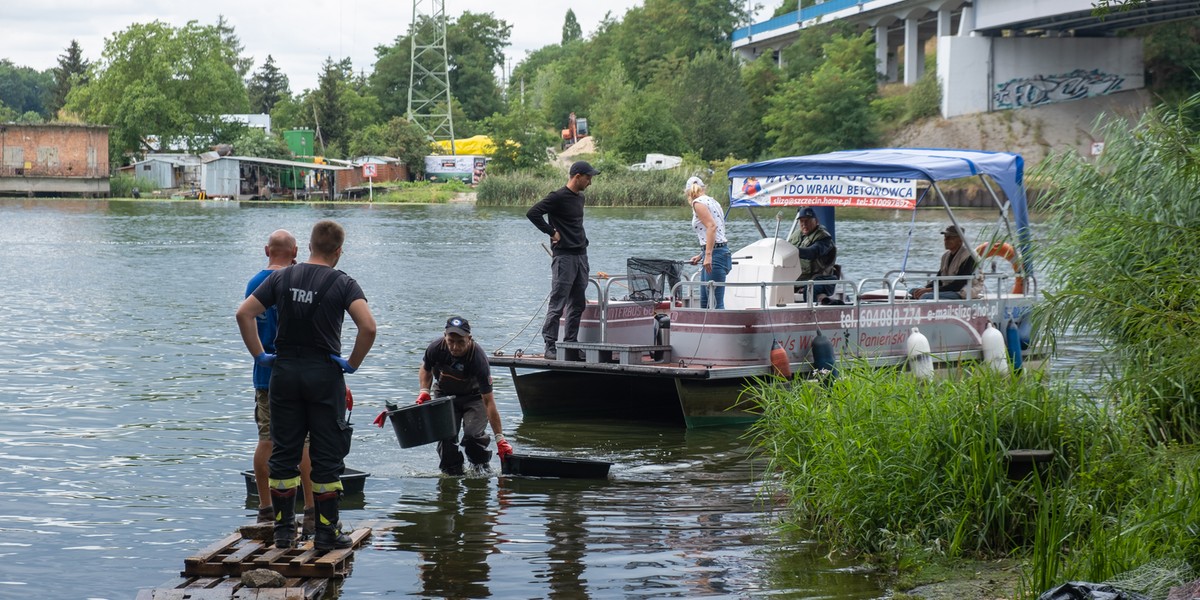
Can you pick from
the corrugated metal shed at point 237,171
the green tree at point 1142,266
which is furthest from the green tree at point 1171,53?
the green tree at point 1142,266

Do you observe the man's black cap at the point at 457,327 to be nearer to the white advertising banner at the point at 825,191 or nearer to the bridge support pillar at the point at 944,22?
the white advertising banner at the point at 825,191

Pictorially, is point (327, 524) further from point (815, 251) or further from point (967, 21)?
point (967, 21)

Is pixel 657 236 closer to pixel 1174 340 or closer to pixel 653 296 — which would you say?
pixel 653 296

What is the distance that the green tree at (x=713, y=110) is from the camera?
353 ft

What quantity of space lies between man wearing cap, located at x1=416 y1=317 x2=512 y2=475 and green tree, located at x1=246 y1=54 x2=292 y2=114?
16674 centimetres

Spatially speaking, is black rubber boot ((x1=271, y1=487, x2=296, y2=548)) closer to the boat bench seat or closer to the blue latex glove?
the blue latex glove

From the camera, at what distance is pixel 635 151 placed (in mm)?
108938

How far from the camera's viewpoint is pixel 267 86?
17525cm

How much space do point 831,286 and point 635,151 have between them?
94017mm

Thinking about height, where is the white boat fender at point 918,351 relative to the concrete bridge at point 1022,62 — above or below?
below

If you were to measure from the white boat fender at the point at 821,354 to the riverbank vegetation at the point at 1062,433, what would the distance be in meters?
3.61

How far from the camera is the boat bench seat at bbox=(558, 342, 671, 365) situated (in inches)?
535

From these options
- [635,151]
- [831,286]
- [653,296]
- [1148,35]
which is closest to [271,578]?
[653,296]

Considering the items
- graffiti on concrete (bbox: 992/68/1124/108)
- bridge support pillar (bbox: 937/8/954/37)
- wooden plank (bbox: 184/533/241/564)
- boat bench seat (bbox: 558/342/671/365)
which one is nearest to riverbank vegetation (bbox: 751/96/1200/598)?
wooden plank (bbox: 184/533/241/564)
